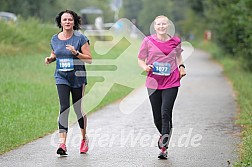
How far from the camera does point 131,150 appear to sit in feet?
34.2

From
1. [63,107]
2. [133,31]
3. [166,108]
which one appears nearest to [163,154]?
[166,108]

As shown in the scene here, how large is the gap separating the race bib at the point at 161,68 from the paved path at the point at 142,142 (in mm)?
1177

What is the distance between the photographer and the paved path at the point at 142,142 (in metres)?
9.50

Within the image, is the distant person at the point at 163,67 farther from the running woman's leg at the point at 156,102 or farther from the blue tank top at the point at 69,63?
the blue tank top at the point at 69,63

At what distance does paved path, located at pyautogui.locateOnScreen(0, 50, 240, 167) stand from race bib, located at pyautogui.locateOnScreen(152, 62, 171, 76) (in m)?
1.18

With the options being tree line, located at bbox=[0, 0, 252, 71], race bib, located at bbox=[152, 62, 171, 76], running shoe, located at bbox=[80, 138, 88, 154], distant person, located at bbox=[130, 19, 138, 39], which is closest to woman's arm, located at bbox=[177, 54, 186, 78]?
race bib, located at bbox=[152, 62, 171, 76]

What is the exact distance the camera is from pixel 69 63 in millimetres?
9906

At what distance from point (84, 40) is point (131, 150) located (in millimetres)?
1767

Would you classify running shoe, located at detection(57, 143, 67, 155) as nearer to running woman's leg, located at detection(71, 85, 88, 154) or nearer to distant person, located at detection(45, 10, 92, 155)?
distant person, located at detection(45, 10, 92, 155)

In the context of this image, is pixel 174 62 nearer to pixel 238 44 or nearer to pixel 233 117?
pixel 233 117

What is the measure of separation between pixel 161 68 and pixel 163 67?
0.03 metres

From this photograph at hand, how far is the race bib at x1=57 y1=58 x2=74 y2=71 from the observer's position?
9898 mm

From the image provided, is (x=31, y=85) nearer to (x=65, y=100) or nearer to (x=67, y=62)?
(x=65, y=100)

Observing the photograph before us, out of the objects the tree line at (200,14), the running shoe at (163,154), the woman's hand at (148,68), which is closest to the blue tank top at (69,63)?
the woman's hand at (148,68)
